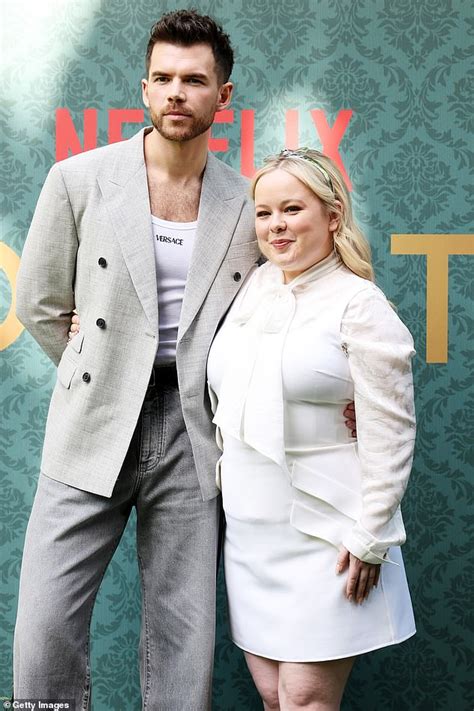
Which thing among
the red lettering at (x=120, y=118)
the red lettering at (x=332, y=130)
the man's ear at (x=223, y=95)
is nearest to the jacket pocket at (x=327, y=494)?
the man's ear at (x=223, y=95)

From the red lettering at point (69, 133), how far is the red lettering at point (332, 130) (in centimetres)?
70

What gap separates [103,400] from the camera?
211 centimetres

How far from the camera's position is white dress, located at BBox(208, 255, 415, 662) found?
1.83 metres

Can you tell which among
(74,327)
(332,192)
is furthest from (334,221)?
(74,327)

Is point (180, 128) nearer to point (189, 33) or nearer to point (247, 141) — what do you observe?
point (189, 33)

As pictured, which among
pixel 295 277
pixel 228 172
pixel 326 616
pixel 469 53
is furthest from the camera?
pixel 469 53

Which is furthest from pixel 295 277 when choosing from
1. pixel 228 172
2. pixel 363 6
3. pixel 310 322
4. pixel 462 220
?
pixel 363 6

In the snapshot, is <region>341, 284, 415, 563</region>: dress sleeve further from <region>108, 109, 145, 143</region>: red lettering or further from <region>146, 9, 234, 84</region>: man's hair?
<region>108, 109, 145, 143</region>: red lettering

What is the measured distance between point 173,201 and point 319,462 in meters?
0.75

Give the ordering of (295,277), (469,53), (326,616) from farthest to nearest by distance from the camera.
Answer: (469,53) < (295,277) < (326,616)

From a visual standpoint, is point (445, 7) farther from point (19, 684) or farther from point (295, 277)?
point (19, 684)

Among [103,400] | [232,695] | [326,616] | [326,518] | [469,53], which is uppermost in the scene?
[469,53]

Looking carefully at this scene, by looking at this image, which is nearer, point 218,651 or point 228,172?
point 228,172

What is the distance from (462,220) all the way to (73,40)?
1353 millimetres
